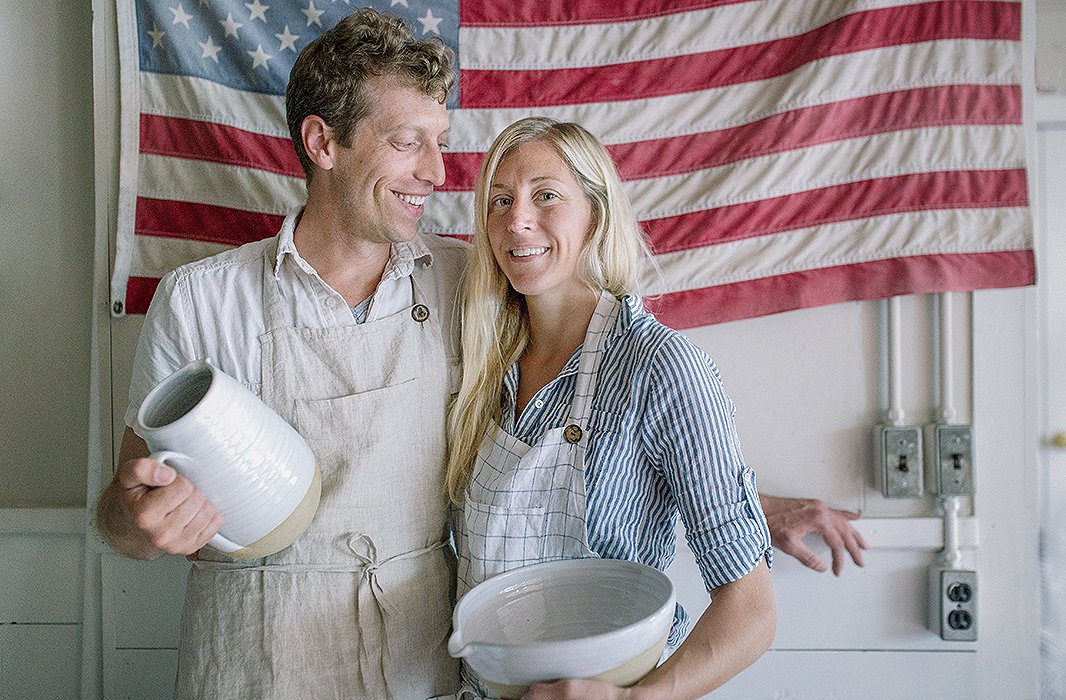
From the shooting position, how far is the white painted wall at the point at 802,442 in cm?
164

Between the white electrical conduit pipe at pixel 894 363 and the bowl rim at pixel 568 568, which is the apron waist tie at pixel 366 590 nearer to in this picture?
the bowl rim at pixel 568 568

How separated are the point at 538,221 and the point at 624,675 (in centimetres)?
58

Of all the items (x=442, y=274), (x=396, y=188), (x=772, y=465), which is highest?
(x=396, y=188)

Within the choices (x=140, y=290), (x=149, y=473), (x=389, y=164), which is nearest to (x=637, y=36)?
(x=389, y=164)

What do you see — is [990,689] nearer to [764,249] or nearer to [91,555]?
[764,249]

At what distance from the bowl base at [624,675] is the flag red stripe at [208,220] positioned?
3.37 ft

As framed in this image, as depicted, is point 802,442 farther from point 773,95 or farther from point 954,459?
point 773,95

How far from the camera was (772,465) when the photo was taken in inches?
65.3

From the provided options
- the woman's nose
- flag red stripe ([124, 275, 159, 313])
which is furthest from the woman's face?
flag red stripe ([124, 275, 159, 313])

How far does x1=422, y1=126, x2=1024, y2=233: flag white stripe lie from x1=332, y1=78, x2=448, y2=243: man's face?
529 millimetres

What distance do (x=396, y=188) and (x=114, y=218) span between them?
2.25 ft

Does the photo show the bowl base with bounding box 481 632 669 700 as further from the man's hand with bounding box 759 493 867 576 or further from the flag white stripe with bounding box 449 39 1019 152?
the flag white stripe with bounding box 449 39 1019 152

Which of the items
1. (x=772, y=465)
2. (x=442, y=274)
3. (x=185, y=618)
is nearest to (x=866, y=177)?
(x=772, y=465)

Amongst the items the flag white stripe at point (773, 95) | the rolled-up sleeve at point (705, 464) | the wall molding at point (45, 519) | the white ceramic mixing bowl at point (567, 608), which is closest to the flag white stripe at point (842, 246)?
the flag white stripe at point (773, 95)
